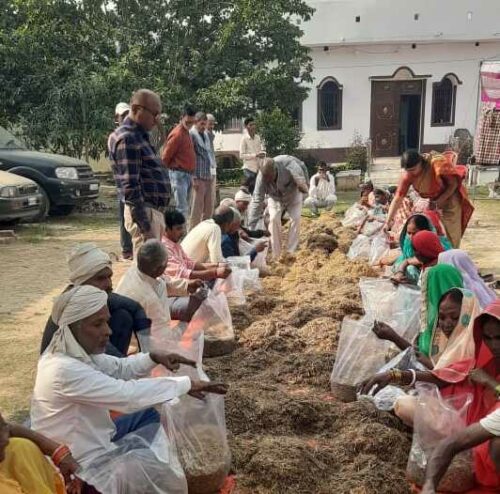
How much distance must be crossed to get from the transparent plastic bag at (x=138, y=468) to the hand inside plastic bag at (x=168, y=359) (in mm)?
310

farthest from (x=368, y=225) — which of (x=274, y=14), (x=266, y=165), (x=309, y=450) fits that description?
(x=274, y=14)

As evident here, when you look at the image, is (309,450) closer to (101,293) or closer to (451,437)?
(451,437)

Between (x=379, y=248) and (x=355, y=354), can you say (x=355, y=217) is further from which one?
(x=355, y=354)

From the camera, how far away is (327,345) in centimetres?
448

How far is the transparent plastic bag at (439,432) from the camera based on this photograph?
269 cm

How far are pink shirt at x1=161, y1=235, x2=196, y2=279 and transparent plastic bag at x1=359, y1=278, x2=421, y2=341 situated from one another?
132 centimetres

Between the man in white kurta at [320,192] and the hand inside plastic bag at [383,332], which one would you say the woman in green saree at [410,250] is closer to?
the hand inside plastic bag at [383,332]

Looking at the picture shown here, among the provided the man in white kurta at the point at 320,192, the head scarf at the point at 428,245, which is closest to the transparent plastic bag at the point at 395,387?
the head scarf at the point at 428,245

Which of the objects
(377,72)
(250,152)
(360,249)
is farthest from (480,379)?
(377,72)

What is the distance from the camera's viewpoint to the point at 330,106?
69.5 ft

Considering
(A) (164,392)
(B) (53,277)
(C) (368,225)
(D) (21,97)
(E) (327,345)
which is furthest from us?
(D) (21,97)

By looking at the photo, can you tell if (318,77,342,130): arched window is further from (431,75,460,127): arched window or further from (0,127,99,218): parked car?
(0,127,99,218): parked car

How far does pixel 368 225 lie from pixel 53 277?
4.03 m

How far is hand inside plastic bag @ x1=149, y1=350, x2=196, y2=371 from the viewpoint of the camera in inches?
109
